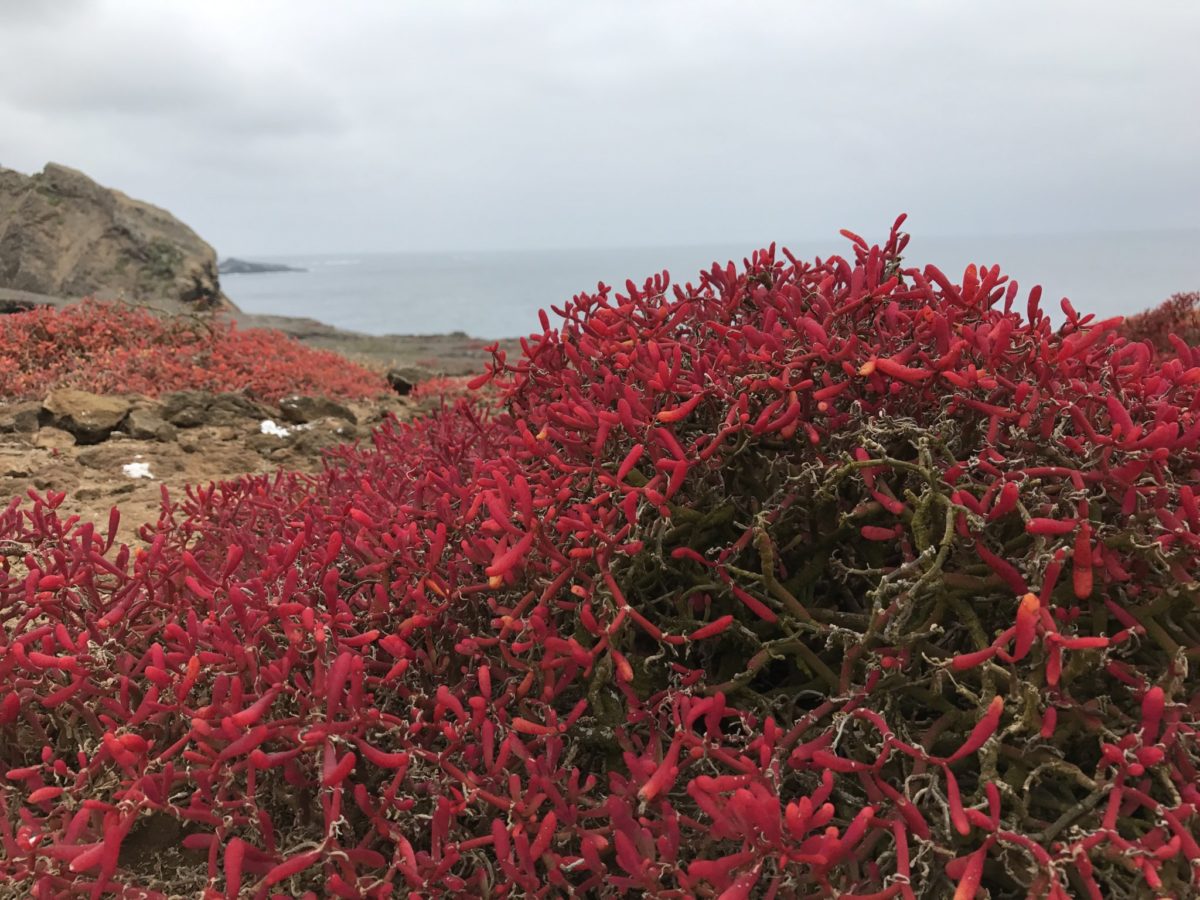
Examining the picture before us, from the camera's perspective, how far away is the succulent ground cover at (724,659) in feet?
4.42

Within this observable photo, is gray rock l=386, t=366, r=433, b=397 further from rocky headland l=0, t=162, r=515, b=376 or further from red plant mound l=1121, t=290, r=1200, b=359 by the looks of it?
red plant mound l=1121, t=290, r=1200, b=359

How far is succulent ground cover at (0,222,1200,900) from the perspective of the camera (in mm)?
1349

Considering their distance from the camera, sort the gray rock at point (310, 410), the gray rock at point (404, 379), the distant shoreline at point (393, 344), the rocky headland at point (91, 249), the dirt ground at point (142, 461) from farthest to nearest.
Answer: the distant shoreline at point (393, 344), the rocky headland at point (91, 249), the gray rock at point (404, 379), the gray rock at point (310, 410), the dirt ground at point (142, 461)

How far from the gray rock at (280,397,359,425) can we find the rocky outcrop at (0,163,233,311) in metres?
10.3

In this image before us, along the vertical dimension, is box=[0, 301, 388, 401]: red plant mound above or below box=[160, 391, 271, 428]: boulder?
above

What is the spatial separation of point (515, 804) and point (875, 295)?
1.34m

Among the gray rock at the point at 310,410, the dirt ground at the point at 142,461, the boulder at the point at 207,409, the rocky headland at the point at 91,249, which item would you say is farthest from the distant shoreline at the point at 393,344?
the dirt ground at the point at 142,461

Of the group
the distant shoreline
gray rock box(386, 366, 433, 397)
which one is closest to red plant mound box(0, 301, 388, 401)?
gray rock box(386, 366, 433, 397)

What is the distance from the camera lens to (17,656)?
170cm

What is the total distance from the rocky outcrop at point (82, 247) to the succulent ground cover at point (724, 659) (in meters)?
15.3

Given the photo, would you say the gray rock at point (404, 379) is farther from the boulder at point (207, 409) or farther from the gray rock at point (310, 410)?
the boulder at point (207, 409)

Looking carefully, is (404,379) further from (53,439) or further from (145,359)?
(53,439)

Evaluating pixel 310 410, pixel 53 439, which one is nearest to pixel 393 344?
pixel 310 410

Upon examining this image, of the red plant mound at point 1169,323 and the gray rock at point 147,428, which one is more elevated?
the red plant mound at point 1169,323
